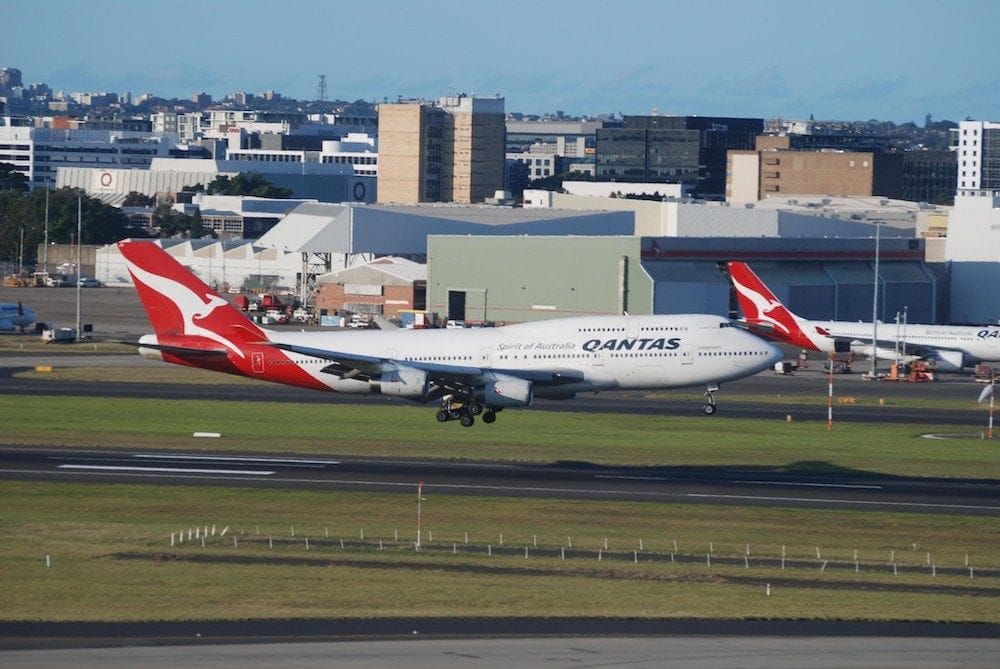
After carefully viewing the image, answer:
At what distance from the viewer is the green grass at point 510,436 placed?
68312 mm

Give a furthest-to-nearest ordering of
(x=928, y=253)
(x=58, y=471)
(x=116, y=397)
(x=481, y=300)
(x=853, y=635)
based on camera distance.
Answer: (x=928, y=253), (x=481, y=300), (x=116, y=397), (x=58, y=471), (x=853, y=635)

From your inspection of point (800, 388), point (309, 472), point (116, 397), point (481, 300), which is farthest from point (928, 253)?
point (309, 472)

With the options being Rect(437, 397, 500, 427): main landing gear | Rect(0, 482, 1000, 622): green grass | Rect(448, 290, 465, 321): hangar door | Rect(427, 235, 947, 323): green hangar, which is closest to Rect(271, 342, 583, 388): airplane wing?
Rect(437, 397, 500, 427): main landing gear

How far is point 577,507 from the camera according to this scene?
55.1 m

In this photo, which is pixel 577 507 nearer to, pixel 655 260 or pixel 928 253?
pixel 655 260

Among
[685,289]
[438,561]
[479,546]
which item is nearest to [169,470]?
[479,546]

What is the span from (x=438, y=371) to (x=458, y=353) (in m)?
2.79

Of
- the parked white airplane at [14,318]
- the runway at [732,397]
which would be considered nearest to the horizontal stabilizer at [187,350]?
the runway at [732,397]

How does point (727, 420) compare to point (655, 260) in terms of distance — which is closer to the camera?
point (727, 420)

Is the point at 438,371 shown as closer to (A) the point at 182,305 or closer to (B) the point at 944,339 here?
(A) the point at 182,305

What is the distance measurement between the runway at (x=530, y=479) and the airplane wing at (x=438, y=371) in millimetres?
3858

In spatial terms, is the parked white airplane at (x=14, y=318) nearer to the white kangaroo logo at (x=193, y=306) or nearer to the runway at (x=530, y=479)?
the white kangaroo logo at (x=193, y=306)

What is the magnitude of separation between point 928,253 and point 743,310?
5111 centimetres

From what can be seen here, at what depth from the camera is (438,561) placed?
44906 millimetres
